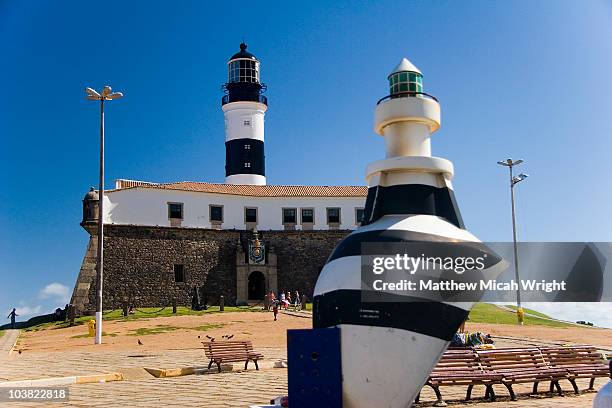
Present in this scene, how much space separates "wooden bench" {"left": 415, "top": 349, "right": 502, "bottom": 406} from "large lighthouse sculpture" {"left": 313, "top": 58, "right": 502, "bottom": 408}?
2801 mm

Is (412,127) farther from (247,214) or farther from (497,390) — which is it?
(247,214)

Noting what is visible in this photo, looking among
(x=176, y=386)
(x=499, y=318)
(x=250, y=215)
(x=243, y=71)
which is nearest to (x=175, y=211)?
(x=250, y=215)

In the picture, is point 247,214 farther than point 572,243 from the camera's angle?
Yes

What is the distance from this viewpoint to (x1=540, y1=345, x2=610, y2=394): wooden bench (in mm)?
11992

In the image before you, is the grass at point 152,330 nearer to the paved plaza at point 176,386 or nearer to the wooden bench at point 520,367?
the paved plaza at point 176,386

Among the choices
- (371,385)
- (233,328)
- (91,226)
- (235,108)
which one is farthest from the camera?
(235,108)

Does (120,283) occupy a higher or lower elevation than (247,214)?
lower

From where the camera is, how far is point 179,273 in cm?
4428

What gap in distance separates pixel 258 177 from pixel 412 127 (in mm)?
42431

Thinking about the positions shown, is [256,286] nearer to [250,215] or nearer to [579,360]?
[250,215]

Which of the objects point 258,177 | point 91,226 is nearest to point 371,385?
point 91,226

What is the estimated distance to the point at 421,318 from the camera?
25.8 ft

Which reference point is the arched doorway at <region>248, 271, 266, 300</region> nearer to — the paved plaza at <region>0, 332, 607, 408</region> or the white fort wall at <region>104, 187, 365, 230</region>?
the white fort wall at <region>104, 187, 365, 230</region>

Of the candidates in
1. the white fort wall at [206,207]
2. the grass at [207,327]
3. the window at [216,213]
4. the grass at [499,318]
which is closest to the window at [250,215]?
the white fort wall at [206,207]
